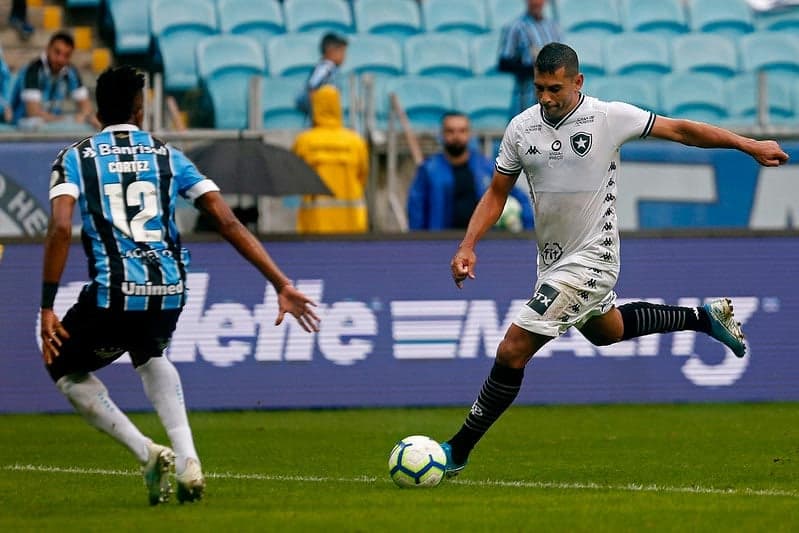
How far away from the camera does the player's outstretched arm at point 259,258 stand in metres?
7.10

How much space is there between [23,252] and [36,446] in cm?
297

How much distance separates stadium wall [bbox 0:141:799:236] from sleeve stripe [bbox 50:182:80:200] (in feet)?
31.1

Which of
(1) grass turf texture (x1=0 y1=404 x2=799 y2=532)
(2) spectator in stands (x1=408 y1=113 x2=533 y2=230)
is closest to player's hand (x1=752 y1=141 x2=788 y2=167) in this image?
(1) grass turf texture (x1=0 y1=404 x2=799 y2=532)

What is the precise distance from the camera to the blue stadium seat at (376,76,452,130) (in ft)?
59.8

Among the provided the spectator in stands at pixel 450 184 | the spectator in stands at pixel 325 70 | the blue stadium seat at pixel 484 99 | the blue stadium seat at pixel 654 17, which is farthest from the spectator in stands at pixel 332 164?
the blue stadium seat at pixel 654 17

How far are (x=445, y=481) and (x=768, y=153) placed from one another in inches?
92.9

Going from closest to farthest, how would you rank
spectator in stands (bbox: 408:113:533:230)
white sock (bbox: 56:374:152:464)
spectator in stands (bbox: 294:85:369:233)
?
white sock (bbox: 56:374:152:464) < spectator in stands (bbox: 408:113:533:230) < spectator in stands (bbox: 294:85:369:233)

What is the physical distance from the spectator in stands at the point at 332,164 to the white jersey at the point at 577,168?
6919 millimetres

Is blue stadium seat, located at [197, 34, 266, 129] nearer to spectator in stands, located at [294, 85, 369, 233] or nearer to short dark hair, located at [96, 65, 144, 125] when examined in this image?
spectator in stands, located at [294, 85, 369, 233]

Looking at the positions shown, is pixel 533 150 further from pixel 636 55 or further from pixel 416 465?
pixel 636 55

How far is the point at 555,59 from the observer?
8.07 m

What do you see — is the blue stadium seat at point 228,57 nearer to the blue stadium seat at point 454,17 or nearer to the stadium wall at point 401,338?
the blue stadium seat at point 454,17

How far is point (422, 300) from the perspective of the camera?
13125 mm

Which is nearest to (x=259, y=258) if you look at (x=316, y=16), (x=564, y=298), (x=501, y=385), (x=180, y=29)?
(x=501, y=385)
